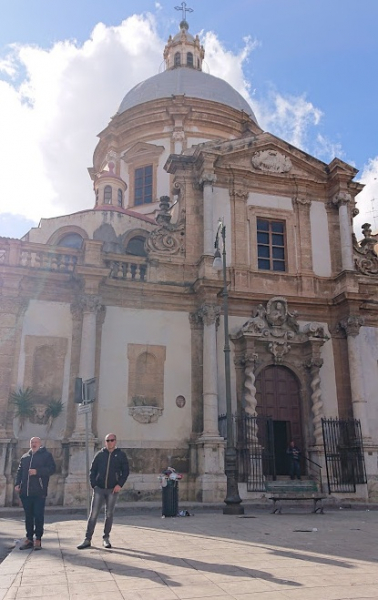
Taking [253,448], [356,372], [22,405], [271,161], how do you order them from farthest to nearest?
[271,161] < [356,372] < [253,448] < [22,405]

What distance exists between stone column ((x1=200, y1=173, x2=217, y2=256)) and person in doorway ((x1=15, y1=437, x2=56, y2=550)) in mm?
12612

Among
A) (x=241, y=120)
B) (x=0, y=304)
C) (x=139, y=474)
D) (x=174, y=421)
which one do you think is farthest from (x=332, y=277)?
(x=241, y=120)

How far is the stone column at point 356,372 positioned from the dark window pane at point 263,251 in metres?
3.83

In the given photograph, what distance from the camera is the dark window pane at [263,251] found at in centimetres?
2228

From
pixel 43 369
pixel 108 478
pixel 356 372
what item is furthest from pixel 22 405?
pixel 356 372

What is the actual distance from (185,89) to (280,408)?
70.1ft

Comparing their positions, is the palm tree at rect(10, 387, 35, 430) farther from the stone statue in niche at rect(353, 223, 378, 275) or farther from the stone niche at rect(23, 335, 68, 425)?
the stone statue in niche at rect(353, 223, 378, 275)

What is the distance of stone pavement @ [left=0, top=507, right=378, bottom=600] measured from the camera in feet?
18.9

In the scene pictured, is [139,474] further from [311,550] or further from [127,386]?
[311,550]

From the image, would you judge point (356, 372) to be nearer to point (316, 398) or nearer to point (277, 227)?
point (316, 398)

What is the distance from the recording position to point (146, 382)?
1925 centimetres

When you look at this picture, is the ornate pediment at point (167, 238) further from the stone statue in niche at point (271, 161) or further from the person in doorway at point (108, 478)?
the person in doorway at point (108, 478)

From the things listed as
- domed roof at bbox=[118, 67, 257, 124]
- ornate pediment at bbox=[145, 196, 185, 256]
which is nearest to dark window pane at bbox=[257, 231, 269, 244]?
ornate pediment at bbox=[145, 196, 185, 256]

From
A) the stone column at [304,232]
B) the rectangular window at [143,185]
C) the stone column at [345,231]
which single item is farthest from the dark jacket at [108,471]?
the rectangular window at [143,185]
